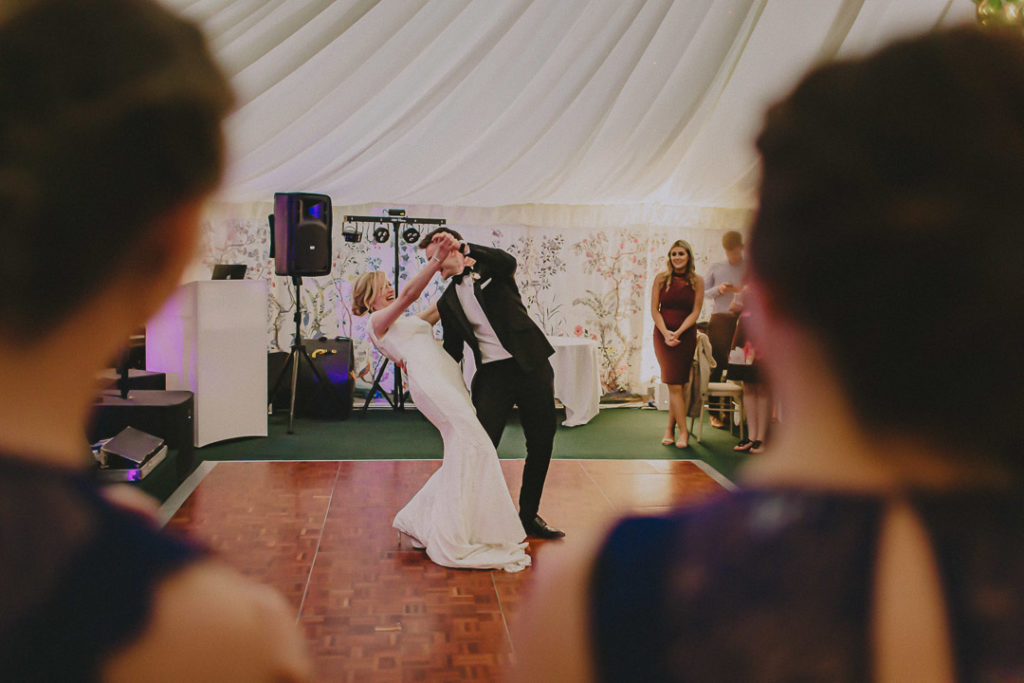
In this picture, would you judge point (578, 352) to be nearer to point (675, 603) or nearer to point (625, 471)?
point (625, 471)

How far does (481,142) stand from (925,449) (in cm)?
596

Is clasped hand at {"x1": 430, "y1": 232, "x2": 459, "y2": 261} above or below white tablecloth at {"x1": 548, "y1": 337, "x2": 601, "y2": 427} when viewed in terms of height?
above

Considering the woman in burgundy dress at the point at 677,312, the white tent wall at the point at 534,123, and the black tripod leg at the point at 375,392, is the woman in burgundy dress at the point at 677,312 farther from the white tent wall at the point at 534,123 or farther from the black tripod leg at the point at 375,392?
→ the black tripod leg at the point at 375,392

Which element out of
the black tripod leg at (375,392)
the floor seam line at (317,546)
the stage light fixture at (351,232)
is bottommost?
the floor seam line at (317,546)

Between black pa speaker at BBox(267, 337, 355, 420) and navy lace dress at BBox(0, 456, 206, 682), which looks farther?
black pa speaker at BBox(267, 337, 355, 420)

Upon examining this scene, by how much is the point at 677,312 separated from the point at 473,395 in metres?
2.49

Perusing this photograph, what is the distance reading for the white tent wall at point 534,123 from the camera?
174 inches

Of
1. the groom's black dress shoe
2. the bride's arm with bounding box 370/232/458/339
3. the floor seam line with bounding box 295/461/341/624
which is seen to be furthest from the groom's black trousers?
the floor seam line with bounding box 295/461/341/624

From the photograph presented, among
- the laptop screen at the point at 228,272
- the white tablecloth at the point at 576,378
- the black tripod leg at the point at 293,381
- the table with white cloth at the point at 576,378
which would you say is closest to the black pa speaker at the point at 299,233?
the laptop screen at the point at 228,272

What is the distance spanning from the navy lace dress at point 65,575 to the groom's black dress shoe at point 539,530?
3.63 metres

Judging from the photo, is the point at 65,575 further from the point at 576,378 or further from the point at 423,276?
the point at 576,378

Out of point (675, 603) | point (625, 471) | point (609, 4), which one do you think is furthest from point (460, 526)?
point (675, 603)

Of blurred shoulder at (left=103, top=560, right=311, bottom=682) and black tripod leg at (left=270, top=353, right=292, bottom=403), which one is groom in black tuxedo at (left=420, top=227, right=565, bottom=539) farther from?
blurred shoulder at (left=103, top=560, right=311, bottom=682)

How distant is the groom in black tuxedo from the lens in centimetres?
373
